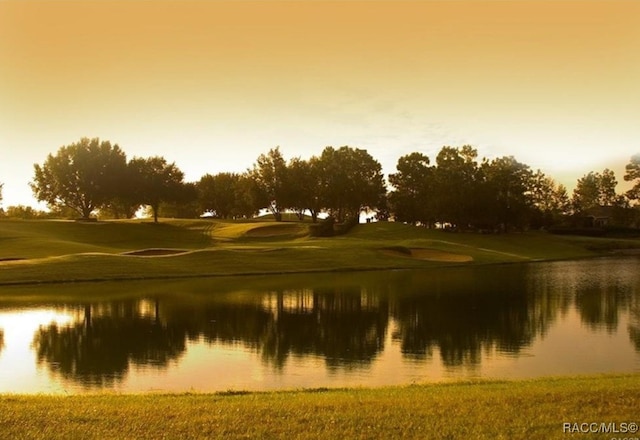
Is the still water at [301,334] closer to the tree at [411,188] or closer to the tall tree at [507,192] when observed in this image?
the tall tree at [507,192]

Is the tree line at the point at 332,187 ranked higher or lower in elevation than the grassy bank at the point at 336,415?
higher

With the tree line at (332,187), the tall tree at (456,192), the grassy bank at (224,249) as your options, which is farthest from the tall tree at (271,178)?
the tall tree at (456,192)

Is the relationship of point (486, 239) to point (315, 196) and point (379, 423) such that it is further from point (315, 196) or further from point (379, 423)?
point (379, 423)

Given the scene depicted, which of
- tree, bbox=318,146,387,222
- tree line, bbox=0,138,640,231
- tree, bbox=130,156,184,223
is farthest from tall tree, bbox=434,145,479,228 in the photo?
tree, bbox=130,156,184,223

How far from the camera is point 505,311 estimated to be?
29.4 metres

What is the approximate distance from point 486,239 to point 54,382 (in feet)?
259

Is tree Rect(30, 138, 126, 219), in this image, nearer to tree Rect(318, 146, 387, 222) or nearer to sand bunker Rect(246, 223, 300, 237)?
sand bunker Rect(246, 223, 300, 237)

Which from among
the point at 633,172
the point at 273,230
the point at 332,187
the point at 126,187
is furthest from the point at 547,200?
the point at 126,187

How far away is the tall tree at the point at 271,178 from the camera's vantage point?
10538 centimetres

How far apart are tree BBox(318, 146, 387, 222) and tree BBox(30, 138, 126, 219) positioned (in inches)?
1445

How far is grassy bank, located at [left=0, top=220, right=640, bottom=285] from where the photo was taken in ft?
152

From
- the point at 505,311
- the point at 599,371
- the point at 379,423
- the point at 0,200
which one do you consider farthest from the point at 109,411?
the point at 0,200

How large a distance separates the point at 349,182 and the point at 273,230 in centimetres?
2460

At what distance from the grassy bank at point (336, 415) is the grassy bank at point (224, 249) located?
114 feet
